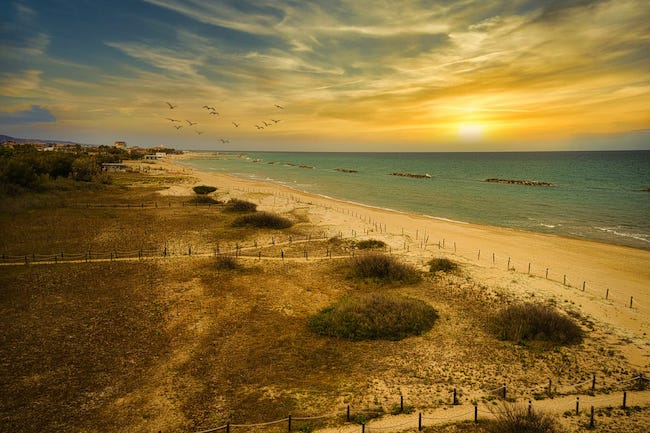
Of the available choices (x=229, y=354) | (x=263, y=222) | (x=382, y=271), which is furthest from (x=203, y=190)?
(x=229, y=354)

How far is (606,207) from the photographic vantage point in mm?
61188

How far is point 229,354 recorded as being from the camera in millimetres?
16516

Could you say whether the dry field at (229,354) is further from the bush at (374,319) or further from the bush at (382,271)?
the bush at (382,271)

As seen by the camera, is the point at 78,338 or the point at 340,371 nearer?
the point at 340,371

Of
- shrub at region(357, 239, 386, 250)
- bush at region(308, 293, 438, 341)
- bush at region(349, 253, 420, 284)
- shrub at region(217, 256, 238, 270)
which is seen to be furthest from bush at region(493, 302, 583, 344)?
shrub at region(217, 256, 238, 270)

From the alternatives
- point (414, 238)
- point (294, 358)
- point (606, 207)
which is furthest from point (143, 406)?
point (606, 207)

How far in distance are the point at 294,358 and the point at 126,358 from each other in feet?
24.6

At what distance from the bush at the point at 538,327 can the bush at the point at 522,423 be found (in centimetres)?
643

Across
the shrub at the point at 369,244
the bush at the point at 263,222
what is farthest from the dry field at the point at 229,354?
the bush at the point at 263,222

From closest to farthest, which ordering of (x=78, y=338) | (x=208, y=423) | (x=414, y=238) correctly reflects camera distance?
(x=208, y=423) < (x=78, y=338) < (x=414, y=238)

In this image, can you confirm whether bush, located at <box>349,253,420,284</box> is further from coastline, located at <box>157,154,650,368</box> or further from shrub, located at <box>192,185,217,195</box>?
shrub, located at <box>192,185,217,195</box>

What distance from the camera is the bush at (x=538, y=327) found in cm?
1769

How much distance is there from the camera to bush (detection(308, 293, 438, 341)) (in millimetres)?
18266

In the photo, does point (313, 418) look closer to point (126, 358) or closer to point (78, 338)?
point (126, 358)
